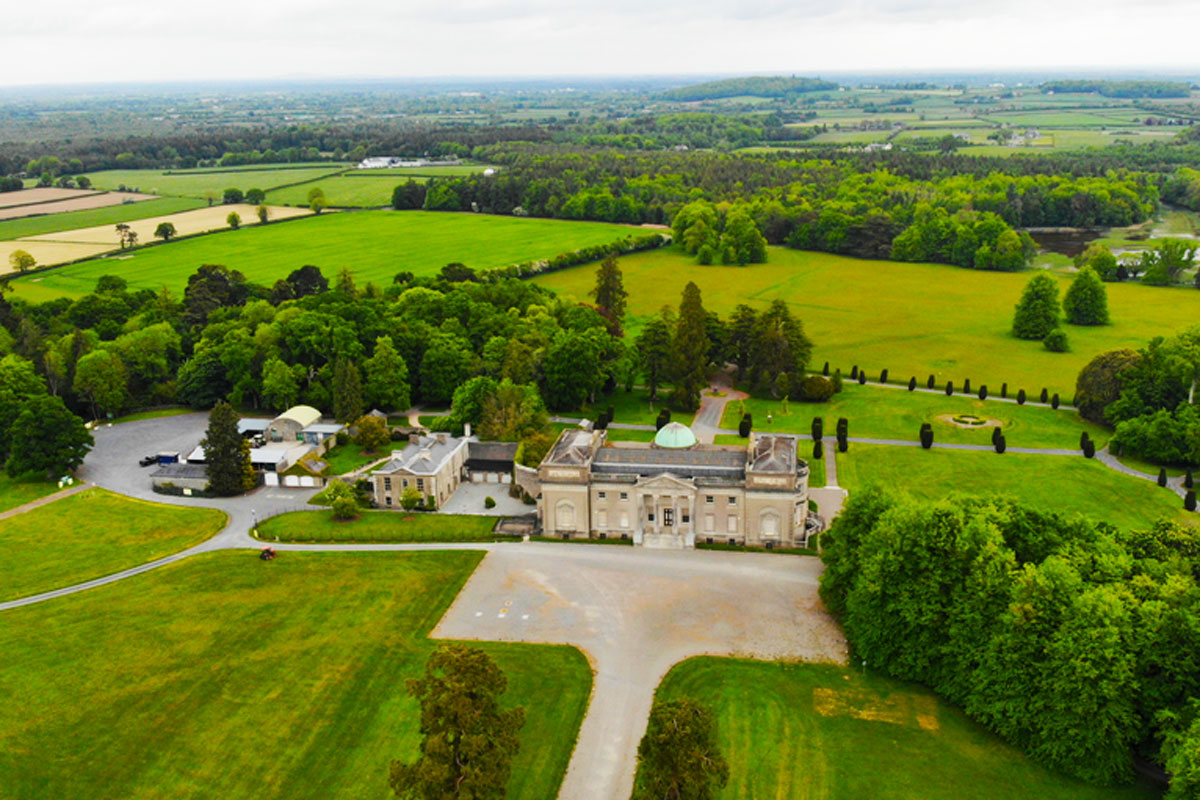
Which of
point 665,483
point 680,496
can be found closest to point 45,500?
point 665,483

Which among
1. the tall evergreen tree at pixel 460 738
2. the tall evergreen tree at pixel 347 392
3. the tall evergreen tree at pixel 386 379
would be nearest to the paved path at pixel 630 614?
the tall evergreen tree at pixel 460 738

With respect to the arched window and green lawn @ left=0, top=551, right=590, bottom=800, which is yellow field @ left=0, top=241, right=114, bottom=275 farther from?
the arched window

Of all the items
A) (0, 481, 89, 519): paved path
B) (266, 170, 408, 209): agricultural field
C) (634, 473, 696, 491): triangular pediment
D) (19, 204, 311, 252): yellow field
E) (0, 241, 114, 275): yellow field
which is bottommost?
(0, 481, 89, 519): paved path

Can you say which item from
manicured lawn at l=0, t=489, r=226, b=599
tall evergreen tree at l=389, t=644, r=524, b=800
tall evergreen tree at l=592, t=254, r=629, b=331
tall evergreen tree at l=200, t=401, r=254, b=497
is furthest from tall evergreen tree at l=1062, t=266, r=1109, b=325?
tall evergreen tree at l=389, t=644, r=524, b=800

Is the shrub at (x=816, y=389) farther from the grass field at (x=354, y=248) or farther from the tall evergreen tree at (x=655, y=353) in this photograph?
the grass field at (x=354, y=248)

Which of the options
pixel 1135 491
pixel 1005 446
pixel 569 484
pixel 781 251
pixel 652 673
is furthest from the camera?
pixel 781 251

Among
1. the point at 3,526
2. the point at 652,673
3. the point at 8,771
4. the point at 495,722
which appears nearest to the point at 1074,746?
the point at 652,673

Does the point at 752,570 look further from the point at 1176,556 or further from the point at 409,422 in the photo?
the point at 409,422
